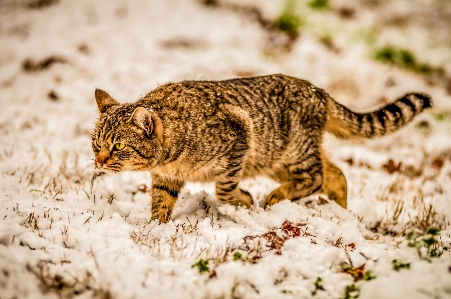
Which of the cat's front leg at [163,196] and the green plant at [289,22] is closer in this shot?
the cat's front leg at [163,196]

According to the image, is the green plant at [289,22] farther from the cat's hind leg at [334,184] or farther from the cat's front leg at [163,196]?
the cat's front leg at [163,196]

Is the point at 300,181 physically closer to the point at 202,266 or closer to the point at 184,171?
the point at 184,171

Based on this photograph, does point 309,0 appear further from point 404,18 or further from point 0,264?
point 0,264

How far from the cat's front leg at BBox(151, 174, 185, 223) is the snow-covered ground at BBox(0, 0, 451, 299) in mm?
167

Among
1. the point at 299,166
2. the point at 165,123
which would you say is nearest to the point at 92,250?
the point at 165,123

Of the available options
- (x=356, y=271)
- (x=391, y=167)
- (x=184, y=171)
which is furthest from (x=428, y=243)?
(x=391, y=167)

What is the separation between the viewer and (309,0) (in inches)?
520

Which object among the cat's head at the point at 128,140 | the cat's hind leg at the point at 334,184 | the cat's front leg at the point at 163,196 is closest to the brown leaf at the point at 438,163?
the cat's hind leg at the point at 334,184

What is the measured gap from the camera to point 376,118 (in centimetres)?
448

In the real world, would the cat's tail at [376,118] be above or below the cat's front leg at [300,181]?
above

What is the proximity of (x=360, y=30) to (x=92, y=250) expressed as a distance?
11725mm

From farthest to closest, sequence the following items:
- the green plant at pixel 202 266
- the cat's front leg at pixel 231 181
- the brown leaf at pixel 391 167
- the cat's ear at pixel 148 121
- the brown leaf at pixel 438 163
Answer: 1. the brown leaf at pixel 438 163
2. the brown leaf at pixel 391 167
3. the cat's front leg at pixel 231 181
4. the cat's ear at pixel 148 121
5. the green plant at pixel 202 266

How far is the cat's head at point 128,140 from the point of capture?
3381 millimetres

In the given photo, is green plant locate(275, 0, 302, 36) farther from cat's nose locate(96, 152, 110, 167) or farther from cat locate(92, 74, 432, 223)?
cat's nose locate(96, 152, 110, 167)
